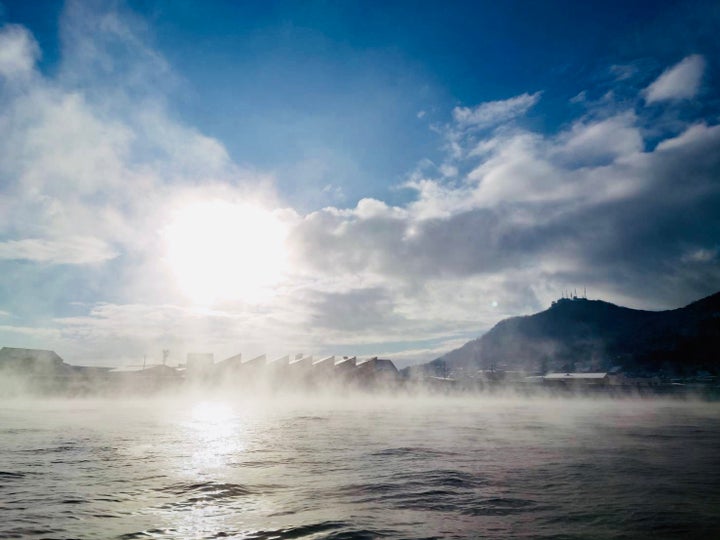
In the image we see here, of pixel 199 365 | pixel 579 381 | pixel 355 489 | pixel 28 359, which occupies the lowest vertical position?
pixel 579 381

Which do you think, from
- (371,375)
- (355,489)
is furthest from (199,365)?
(355,489)

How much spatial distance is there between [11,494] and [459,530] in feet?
36.8

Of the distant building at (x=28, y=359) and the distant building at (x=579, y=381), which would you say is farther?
Answer: the distant building at (x=579, y=381)

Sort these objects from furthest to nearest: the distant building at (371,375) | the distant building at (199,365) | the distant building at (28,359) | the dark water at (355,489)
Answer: the distant building at (371,375) → the distant building at (199,365) → the distant building at (28,359) → the dark water at (355,489)

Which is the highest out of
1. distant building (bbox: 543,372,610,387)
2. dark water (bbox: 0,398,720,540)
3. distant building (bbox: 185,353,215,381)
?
distant building (bbox: 185,353,215,381)

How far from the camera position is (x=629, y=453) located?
2031 cm

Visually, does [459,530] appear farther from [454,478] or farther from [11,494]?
[11,494]

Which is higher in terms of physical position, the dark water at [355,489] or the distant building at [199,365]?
the distant building at [199,365]

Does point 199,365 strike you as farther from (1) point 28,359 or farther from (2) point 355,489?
(2) point 355,489

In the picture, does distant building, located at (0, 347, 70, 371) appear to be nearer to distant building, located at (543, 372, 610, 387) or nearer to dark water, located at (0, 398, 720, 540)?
dark water, located at (0, 398, 720, 540)

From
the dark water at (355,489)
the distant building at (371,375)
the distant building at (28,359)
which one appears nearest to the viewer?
the dark water at (355,489)

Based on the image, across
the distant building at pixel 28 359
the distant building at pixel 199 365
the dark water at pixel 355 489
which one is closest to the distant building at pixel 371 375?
the distant building at pixel 199 365

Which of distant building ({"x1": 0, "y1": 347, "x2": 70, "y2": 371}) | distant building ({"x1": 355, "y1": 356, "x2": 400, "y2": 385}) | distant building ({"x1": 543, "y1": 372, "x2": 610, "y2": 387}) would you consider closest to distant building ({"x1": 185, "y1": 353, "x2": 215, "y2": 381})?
distant building ({"x1": 0, "y1": 347, "x2": 70, "y2": 371})

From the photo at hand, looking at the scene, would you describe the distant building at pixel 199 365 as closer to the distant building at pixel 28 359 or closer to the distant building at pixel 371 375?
the distant building at pixel 28 359
